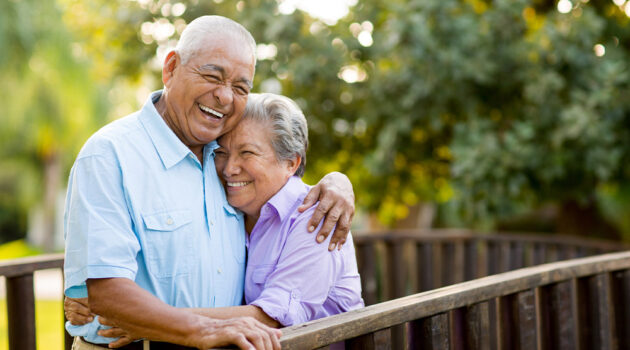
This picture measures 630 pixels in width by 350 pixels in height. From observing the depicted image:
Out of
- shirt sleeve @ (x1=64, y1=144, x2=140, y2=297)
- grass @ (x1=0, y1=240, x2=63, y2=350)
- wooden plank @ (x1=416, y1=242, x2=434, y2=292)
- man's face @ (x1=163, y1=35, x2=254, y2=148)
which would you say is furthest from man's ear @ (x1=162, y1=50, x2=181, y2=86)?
grass @ (x1=0, y1=240, x2=63, y2=350)

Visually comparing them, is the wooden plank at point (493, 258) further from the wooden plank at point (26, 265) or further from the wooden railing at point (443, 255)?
the wooden plank at point (26, 265)

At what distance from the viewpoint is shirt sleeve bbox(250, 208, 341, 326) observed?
6.65ft

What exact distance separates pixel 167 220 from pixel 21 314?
149 centimetres

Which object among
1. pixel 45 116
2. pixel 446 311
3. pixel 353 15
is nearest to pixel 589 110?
pixel 353 15

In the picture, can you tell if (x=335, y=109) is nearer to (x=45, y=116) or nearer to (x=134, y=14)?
(x=134, y=14)

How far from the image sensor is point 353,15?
21.3 feet

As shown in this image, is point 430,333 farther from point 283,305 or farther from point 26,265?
point 26,265

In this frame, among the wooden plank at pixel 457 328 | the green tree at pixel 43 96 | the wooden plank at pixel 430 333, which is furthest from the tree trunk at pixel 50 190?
the wooden plank at pixel 430 333

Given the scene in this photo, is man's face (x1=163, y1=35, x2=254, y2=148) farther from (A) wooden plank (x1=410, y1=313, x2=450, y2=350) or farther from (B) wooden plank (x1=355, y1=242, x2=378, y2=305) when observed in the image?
(B) wooden plank (x1=355, y1=242, x2=378, y2=305)

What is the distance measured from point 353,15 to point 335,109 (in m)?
0.98

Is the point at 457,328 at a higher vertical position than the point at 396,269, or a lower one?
higher

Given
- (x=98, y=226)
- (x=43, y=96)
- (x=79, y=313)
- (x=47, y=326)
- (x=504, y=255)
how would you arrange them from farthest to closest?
1. (x=43, y=96)
2. (x=47, y=326)
3. (x=504, y=255)
4. (x=79, y=313)
5. (x=98, y=226)

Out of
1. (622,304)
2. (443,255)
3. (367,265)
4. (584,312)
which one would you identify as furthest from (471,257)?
(584,312)

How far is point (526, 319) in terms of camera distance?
245 cm
